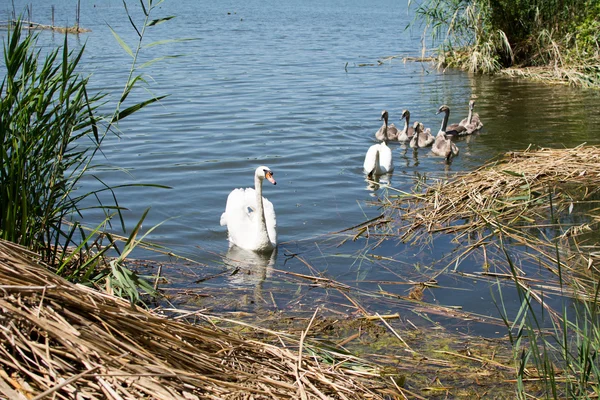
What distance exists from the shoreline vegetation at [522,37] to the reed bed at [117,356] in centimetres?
1577

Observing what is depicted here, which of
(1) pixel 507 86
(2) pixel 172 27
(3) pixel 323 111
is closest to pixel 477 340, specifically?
(3) pixel 323 111

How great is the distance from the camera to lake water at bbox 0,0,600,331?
6.84 meters

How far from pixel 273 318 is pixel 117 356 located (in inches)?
98.3

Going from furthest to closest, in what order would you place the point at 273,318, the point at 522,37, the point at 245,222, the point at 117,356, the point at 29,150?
the point at 522,37 < the point at 245,222 < the point at 273,318 < the point at 29,150 < the point at 117,356

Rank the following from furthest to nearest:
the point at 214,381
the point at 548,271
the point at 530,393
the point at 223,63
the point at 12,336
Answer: the point at 223,63 → the point at 548,271 → the point at 530,393 → the point at 214,381 → the point at 12,336

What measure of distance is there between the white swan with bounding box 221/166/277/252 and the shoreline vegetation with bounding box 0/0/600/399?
88cm

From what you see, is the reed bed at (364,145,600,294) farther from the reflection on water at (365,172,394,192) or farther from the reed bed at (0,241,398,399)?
the reed bed at (0,241,398,399)

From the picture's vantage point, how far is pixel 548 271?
6359mm

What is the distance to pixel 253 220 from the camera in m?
7.77

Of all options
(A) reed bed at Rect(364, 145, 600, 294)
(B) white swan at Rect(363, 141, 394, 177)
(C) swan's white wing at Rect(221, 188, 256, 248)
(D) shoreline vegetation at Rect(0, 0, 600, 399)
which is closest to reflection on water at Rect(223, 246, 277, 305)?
(C) swan's white wing at Rect(221, 188, 256, 248)

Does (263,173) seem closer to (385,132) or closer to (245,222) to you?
(245,222)

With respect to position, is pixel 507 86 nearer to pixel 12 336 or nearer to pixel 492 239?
pixel 492 239

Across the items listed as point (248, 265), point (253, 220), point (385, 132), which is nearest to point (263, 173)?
point (253, 220)

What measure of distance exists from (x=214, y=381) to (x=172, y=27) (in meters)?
28.5
